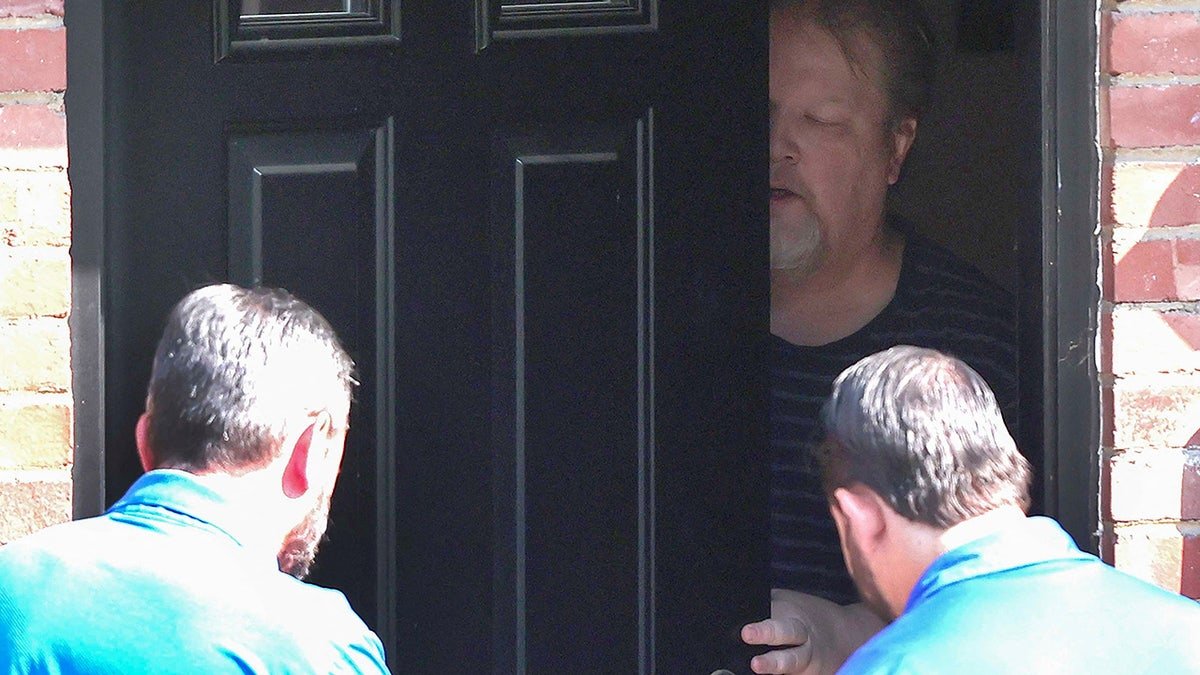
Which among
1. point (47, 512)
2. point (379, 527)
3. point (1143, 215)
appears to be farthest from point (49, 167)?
point (1143, 215)

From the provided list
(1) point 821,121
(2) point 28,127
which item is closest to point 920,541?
(2) point 28,127

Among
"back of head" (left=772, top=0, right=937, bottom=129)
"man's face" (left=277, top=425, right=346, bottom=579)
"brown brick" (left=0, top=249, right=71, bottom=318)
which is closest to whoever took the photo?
"man's face" (left=277, top=425, right=346, bottom=579)

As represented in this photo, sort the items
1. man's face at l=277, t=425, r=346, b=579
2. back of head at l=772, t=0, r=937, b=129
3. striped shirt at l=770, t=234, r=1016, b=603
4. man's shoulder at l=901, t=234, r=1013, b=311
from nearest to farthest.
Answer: man's face at l=277, t=425, r=346, b=579 → striped shirt at l=770, t=234, r=1016, b=603 → man's shoulder at l=901, t=234, r=1013, b=311 → back of head at l=772, t=0, r=937, b=129

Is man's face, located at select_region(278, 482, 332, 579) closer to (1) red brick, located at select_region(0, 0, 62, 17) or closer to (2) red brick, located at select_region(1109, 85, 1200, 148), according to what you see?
(1) red brick, located at select_region(0, 0, 62, 17)

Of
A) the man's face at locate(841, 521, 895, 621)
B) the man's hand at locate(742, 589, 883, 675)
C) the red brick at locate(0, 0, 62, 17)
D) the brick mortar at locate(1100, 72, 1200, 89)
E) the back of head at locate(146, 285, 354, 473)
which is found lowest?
the man's hand at locate(742, 589, 883, 675)

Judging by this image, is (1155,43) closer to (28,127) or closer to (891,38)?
(891,38)

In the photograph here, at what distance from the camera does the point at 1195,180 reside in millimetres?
2102

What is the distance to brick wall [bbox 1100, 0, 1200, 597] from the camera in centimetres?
211

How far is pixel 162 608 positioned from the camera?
159 centimetres

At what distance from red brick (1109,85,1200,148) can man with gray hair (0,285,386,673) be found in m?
1.05

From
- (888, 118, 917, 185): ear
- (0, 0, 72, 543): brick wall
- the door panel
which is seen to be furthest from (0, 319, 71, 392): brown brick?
(888, 118, 917, 185): ear

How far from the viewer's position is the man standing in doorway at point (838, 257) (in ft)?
9.58

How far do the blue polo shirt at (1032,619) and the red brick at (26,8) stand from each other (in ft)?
4.29

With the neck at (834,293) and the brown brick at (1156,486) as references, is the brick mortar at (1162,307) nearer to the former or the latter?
the brown brick at (1156,486)
